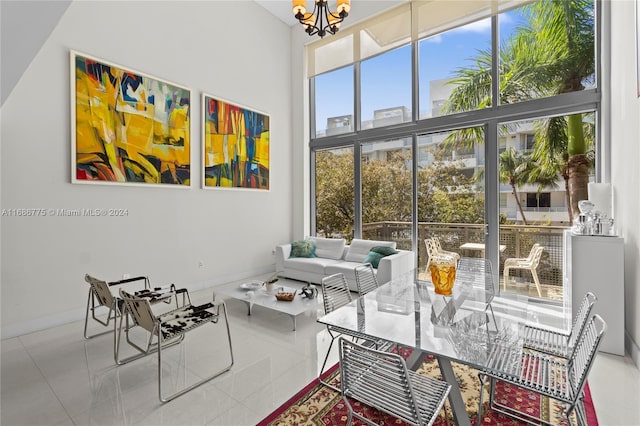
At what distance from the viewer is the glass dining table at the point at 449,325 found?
163 cm

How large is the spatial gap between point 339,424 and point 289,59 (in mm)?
6658

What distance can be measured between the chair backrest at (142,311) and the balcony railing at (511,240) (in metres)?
4.09

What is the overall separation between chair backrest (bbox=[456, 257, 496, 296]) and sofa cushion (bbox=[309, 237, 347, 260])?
2370mm

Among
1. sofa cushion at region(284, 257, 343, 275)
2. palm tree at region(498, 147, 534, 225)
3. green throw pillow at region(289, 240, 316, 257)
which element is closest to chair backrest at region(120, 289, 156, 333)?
sofa cushion at region(284, 257, 343, 275)

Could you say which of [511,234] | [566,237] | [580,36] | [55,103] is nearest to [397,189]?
[511,234]

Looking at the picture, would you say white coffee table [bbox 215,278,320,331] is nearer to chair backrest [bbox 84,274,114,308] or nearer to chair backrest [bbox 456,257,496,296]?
chair backrest [bbox 84,274,114,308]

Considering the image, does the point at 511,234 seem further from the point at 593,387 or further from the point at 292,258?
the point at 292,258

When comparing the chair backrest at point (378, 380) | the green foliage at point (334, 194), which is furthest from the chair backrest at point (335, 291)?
the green foliage at point (334, 194)

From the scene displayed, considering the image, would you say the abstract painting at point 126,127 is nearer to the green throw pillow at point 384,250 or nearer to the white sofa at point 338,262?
the white sofa at point 338,262

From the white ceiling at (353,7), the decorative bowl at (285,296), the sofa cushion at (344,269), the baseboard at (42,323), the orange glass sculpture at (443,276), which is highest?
the white ceiling at (353,7)

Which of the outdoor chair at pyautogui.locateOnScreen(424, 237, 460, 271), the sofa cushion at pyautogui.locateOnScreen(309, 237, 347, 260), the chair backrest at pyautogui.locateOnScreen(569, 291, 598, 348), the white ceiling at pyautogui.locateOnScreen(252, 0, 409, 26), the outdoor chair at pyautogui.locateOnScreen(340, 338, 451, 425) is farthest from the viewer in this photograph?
the sofa cushion at pyautogui.locateOnScreen(309, 237, 347, 260)

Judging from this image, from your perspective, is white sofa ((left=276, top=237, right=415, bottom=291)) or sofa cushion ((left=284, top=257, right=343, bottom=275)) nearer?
white sofa ((left=276, top=237, right=415, bottom=291))

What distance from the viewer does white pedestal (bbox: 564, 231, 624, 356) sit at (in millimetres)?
2893

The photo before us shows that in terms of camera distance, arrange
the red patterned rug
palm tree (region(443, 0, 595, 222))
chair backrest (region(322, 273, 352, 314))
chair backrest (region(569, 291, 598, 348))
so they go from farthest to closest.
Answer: palm tree (region(443, 0, 595, 222)), chair backrest (region(322, 273, 352, 314)), the red patterned rug, chair backrest (region(569, 291, 598, 348))
